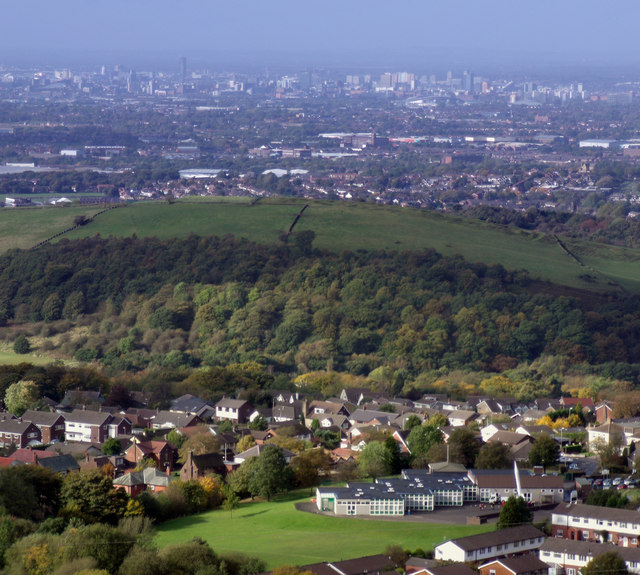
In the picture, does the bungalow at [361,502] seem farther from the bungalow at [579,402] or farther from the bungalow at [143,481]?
the bungalow at [579,402]

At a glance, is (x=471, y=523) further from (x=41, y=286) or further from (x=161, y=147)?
(x=161, y=147)

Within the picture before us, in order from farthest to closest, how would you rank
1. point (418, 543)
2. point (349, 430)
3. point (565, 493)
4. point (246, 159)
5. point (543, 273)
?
point (246, 159)
point (543, 273)
point (349, 430)
point (565, 493)
point (418, 543)

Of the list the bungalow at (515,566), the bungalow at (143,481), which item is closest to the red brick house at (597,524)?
the bungalow at (515,566)

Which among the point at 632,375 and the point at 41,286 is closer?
the point at 632,375

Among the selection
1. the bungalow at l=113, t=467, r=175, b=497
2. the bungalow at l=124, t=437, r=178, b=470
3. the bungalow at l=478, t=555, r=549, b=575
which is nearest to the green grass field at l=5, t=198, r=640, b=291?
the bungalow at l=124, t=437, r=178, b=470

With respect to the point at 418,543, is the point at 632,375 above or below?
below

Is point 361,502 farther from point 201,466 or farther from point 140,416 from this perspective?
point 140,416

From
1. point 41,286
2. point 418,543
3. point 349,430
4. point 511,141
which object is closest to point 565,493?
point 418,543

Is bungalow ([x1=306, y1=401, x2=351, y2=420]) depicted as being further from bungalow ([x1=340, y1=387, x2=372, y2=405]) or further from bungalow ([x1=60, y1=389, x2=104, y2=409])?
bungalow ([x1=60, y1=389, x2=104, y2=409])
